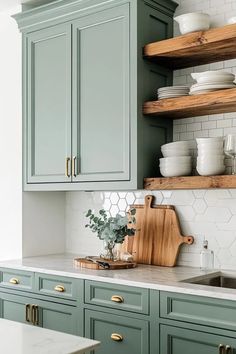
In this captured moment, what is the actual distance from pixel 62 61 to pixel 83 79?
26 cm

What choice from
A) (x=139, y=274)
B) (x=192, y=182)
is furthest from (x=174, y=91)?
(x=139, y=274)

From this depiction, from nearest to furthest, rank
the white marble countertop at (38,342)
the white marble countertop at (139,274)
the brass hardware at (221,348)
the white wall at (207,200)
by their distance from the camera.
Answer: the white marble countertop at (38,342) → the brass hardware at (221,348) → the white marble countertop at (139,274) → the white wall at (207,200)

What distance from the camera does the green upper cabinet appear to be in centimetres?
312

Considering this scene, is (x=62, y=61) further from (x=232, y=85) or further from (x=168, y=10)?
(x=232, y=85)

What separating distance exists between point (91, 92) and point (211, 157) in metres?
0.93

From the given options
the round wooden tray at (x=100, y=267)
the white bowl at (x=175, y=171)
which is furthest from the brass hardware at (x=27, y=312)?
the white bowl at (x=175, y=171)

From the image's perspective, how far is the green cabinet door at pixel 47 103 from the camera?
3.50m

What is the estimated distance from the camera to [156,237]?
3352 mm

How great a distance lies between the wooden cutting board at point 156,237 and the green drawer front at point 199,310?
656 millimetres

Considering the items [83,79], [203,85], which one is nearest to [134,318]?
[203,85]

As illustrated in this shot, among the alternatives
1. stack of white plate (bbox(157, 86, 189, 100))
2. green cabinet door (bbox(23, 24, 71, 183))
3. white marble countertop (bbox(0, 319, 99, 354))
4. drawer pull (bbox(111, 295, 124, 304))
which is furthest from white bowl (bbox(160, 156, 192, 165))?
white marble countertop (bbox(0, 319, 99, 354))

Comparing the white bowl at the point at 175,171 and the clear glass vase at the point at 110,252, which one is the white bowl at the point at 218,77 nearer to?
the white bowl at the point at 175,171

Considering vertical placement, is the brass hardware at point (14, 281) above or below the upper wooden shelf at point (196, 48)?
below

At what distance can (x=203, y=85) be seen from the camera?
2906 millimetres
